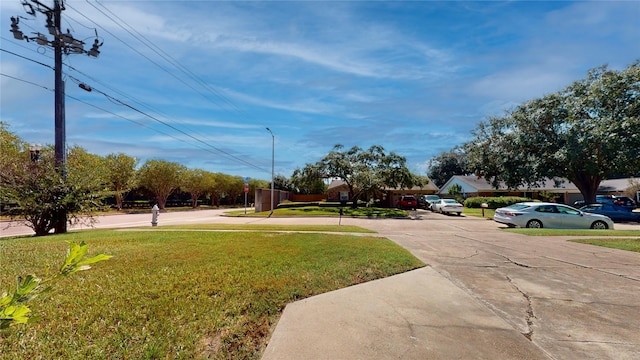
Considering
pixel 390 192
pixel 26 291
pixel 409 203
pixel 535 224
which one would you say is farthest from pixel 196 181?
pixel 26 291

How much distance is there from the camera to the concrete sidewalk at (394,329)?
328 centimetres

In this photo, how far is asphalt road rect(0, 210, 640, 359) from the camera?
363 cm

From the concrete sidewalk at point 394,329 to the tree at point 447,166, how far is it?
70.6m

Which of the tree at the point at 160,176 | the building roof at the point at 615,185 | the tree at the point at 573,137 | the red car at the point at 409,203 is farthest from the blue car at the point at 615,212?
the tree at the point at 160,176

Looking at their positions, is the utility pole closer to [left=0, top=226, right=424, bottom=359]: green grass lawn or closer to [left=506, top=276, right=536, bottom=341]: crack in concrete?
[left=0, top=226, right=424, bottom=359]: green grass lawn

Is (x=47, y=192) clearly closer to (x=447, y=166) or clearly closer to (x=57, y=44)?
(x=57, y=44)

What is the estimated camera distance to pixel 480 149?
33.2m

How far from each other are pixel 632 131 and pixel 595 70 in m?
8.15

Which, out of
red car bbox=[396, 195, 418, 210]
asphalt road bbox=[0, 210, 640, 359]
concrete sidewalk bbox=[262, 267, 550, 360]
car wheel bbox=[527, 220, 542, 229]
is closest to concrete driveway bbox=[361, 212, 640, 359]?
asphalt road bbox=[0, 210, 640, 359]

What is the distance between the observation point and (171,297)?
13.7ft

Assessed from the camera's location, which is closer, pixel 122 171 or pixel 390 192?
pixel 122 171

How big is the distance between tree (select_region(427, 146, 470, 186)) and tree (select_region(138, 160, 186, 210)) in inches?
2148

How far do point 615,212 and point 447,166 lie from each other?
162ft

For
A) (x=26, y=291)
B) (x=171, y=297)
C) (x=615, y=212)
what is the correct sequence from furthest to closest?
(x=615, y=212) → (x=171, y=297) → (x=26, y=291)
